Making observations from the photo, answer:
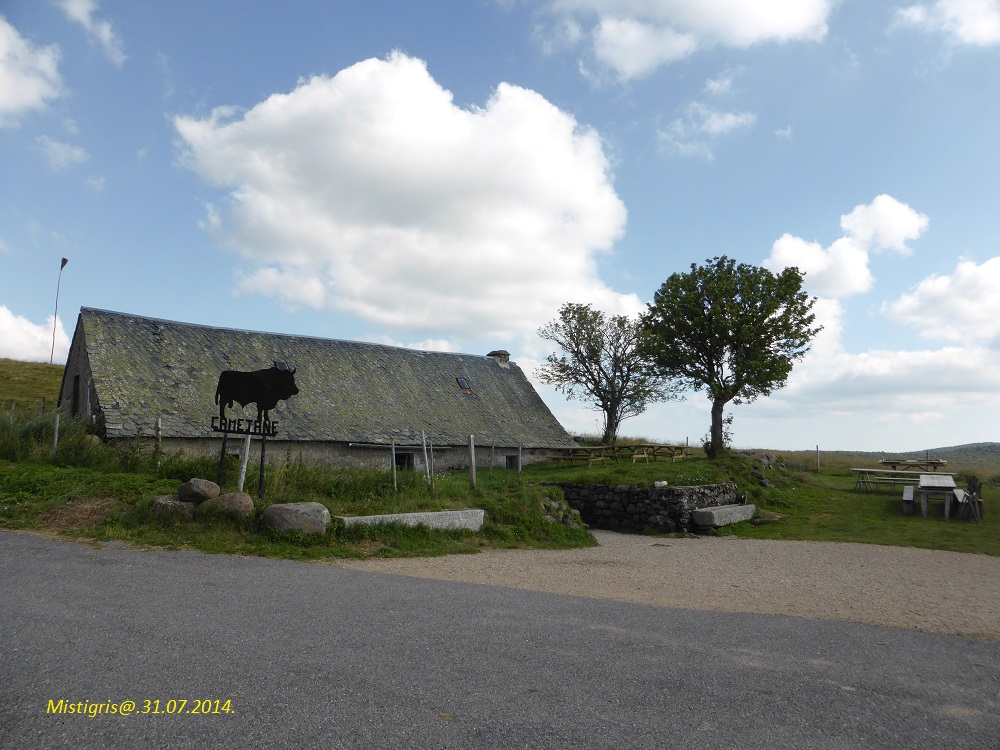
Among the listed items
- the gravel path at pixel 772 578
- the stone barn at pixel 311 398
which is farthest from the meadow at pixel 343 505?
the stone barn at pixel 311 398

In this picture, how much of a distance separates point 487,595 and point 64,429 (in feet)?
52.9

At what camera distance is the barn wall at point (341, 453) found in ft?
68.6

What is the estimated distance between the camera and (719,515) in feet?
61.2

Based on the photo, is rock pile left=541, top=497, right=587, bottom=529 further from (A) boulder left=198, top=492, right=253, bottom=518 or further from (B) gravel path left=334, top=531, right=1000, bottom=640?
(A) boulder left=198, top=492, right=253, bottom=518

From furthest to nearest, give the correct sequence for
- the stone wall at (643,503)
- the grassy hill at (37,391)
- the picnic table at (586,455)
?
the grassy hill at (37,391) → the picnic table at (586,455) → the stone wall at (643,503)

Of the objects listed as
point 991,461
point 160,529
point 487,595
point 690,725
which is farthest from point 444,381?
point 991,461

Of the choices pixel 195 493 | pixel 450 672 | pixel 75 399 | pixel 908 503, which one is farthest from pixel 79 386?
pixel 908 503

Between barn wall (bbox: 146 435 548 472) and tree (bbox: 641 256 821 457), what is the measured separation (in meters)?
7.94

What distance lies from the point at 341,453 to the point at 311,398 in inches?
117

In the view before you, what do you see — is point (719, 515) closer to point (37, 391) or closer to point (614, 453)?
point (614, 453)

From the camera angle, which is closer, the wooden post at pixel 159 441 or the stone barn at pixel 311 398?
the wooden post at pixel 159 441

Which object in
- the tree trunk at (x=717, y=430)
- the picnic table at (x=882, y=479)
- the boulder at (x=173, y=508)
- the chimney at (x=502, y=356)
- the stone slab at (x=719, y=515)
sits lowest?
the stone slab at (x=719, y=515)

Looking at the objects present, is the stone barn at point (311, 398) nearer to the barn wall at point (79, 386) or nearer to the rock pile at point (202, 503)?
the barn wall at point (79, 386)

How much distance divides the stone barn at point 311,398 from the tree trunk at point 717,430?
21.7ft
